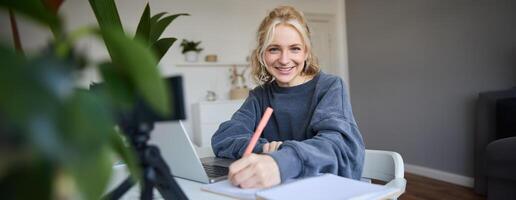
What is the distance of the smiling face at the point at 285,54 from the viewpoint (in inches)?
42.0

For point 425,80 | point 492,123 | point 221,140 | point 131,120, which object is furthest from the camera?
point 425,80

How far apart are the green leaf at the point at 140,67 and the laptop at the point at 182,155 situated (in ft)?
1.63

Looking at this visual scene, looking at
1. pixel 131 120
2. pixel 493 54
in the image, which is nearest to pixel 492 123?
pixel 493 54

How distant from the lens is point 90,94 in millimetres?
169

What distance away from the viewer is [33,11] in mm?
171

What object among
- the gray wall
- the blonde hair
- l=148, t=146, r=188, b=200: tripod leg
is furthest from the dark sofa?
l=148, t=146, r=188, b=200: tripod leg

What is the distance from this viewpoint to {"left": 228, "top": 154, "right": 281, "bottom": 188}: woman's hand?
0.64 meters

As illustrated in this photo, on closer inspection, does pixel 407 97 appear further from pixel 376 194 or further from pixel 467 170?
pixel 376 194

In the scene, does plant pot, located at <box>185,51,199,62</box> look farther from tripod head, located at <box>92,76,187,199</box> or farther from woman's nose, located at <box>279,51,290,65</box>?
tripod head, located at <box>92,76,187,199</box>

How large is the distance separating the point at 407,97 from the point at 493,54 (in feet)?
2.98

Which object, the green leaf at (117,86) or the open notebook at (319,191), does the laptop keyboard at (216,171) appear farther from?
the green leaf at (117,86)

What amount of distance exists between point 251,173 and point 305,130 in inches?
18.3

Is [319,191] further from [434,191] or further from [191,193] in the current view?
[434,191]

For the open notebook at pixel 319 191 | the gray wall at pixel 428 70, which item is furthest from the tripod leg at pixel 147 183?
the gray wall at pixel 428 70
